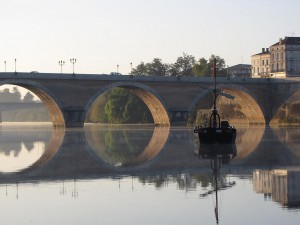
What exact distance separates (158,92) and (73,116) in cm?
1367

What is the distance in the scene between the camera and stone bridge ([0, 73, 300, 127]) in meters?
85.3

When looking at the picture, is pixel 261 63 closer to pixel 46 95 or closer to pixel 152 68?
pixel 152 68

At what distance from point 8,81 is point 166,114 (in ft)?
78.6

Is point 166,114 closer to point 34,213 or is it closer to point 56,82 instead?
point 56,82

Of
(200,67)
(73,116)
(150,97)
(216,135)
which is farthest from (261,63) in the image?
(216,135)

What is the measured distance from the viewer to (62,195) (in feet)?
64.0

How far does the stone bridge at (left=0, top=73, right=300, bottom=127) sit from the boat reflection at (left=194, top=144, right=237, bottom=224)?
151 ft

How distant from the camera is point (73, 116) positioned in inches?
3447

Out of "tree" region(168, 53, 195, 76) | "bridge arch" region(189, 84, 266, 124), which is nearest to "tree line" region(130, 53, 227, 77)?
"tree" region(168, 53, 195, 76)

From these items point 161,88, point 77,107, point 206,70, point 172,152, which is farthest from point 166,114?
point 172,152

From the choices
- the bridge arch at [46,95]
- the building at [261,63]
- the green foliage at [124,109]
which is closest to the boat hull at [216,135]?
the bridge arch at [46,95]

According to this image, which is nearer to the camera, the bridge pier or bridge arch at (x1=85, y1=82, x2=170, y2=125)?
the bridge pier

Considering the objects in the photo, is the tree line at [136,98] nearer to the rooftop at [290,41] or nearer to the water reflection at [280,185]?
the rooftop at [290,41]

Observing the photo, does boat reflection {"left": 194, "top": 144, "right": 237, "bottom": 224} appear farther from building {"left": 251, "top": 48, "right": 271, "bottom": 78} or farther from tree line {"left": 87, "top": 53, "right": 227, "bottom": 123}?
building {"left": 251, "top": 48, "right": 271, "bottom": 78}
